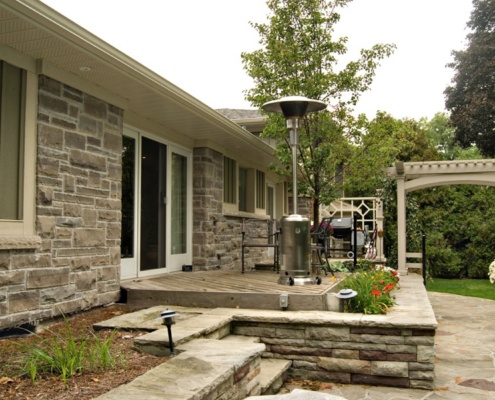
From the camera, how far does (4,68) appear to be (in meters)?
4.06

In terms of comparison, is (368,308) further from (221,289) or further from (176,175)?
(176,175)

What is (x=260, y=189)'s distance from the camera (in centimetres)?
1130

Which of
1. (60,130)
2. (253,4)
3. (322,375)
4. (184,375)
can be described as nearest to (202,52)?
(253,4)

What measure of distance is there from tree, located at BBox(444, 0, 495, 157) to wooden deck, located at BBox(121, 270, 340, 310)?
605 inches

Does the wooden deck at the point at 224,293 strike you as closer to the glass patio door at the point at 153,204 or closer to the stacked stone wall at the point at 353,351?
the stacked stone wall at the point at 353,351

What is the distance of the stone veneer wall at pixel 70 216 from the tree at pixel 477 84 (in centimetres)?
1662

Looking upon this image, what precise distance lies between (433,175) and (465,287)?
292 centimetres

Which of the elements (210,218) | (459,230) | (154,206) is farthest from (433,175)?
(154,206)

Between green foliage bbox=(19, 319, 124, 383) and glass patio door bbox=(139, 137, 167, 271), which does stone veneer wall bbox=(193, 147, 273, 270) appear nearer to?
glass patio door bbox=(139, 137, 167, 271)

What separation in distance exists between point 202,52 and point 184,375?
57.6ft

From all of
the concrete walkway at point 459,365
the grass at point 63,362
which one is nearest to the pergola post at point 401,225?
the concrete walkway at point 459,365

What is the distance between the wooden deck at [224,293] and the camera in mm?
4836

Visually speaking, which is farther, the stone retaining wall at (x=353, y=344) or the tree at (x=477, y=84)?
the tree at (x=477, y=84)

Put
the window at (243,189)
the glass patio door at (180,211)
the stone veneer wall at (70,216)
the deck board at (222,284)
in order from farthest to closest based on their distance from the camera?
1. the window at (243,189)
2. the glass patio door at (180,211)
3. the deck board at (222,284)
4. the stone veneer wall at (70,216)
